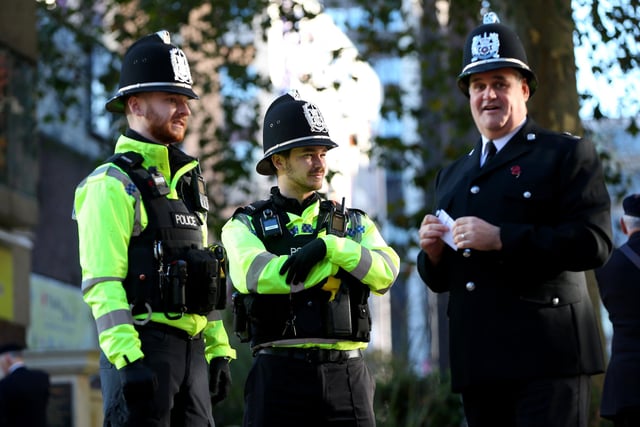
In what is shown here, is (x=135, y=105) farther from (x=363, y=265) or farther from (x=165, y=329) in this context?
(x=363, y=265)

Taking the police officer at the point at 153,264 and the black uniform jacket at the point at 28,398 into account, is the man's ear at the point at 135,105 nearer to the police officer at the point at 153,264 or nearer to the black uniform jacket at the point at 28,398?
the police officer at the point at 153,264

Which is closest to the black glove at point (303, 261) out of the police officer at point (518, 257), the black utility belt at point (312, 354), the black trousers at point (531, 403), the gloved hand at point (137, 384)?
the black utility belt at point (312, 354)

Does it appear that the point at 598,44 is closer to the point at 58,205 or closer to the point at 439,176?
the point at 439,176

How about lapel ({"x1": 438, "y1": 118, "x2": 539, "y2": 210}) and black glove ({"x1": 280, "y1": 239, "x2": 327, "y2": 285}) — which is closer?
lapel ({"x1": 438, "y1": 118, "x2": 539, "y2": 210})

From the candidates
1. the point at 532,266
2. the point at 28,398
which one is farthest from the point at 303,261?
the point at 28,398

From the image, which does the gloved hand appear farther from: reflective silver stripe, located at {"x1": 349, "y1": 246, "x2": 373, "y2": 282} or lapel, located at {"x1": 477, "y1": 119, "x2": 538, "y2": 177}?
lapel, located at {"x1": 477, "y1": 119, "x2": 538, "y2": 177}

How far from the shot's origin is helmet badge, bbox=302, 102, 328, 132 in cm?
679

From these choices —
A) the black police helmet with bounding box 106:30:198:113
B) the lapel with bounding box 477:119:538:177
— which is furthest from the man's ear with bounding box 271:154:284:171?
the lapel with bounding box 477:119:538:177

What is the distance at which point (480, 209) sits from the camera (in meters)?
6.05

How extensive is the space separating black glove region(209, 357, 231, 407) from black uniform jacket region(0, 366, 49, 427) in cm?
684

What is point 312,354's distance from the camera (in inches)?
251

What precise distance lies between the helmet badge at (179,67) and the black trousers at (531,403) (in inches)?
82.0

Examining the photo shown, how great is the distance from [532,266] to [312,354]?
118cm

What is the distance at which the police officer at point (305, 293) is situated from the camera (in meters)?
6.32
